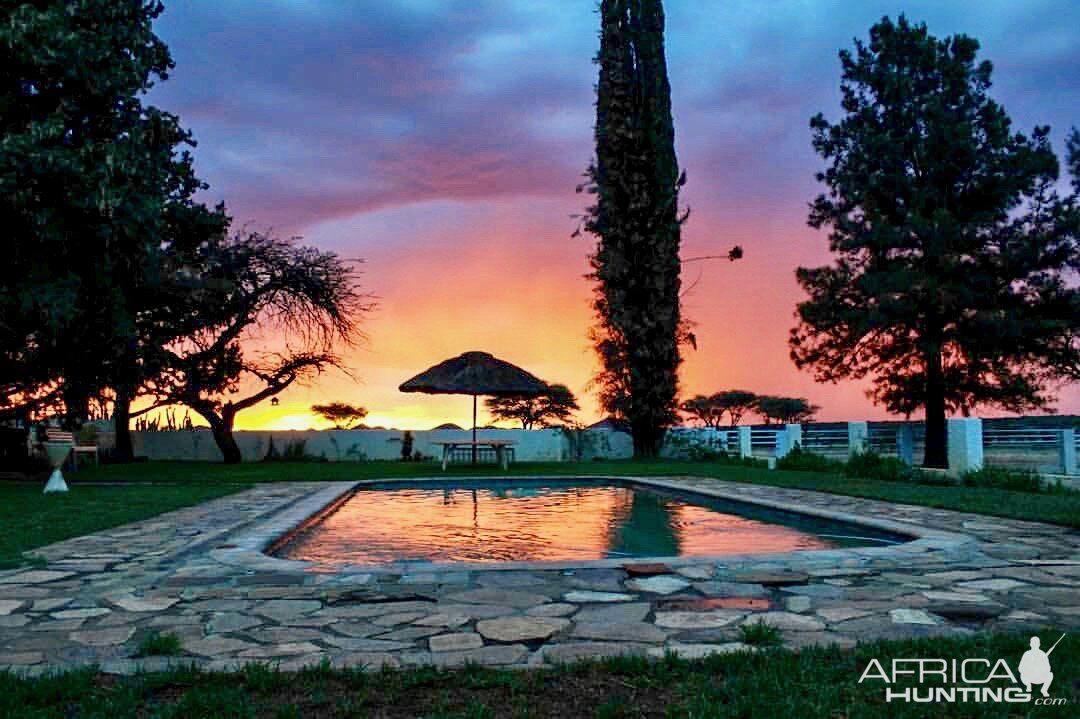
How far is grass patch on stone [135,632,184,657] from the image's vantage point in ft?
10.9

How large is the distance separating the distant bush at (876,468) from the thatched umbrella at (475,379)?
6838mm

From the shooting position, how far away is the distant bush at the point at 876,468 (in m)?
14.0

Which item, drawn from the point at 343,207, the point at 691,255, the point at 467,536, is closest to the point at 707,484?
the point at 467,536

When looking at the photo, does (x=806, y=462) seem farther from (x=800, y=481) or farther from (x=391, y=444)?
(x=391, y=444)

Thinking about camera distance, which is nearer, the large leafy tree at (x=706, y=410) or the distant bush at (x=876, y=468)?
the distant bush at (x=876, y=468)

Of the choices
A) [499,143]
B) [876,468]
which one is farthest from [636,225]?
[876,468]

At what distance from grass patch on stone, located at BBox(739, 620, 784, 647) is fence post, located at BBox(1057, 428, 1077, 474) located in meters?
13.0

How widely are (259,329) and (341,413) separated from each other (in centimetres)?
1870

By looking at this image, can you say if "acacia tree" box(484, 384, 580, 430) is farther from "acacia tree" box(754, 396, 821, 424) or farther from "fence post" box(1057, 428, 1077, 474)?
"fence post" box(1057, 428, 1077, 474)

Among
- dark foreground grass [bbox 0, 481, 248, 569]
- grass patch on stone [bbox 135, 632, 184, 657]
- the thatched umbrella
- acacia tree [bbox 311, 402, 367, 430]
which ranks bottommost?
dark foreground grass [bbox 0, 481, 248, 569]

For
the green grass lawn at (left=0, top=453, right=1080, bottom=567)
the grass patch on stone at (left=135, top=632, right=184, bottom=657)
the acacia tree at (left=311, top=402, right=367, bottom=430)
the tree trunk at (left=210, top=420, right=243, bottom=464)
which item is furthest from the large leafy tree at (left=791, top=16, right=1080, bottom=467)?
the acacia tree at (left=311, top=402, right=367, bottom=430)

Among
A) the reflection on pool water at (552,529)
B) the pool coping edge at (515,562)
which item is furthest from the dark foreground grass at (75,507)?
the reflection on pool water at (552,529)

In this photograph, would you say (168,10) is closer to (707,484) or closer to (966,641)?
(707,484)

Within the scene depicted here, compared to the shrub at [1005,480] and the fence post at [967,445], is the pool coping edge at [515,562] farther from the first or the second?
the fence post at [967,445]
